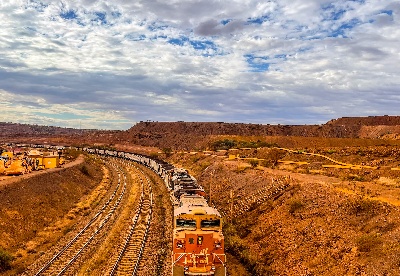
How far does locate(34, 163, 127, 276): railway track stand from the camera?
20359mm

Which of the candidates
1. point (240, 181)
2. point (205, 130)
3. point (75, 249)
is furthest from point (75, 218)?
point (205, 130)

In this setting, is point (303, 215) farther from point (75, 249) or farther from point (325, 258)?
point (75, 249)

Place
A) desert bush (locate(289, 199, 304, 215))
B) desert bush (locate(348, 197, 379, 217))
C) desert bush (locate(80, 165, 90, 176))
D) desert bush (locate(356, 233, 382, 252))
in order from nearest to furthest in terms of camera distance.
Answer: desert bush (locate(356, 233, 382, 252)), desert bush (locate(348, 197, 379, 217)), desert bush (locate(289, 199, 304, 215)), desert bush (locate(80, 165, 90, 176))

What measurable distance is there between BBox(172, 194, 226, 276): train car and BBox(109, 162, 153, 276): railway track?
4.15 m

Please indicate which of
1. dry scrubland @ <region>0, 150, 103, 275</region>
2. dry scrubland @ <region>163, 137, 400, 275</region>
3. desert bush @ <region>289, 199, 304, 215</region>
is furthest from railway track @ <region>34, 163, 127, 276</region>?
desert bush @ <region>289, 199, 304, 215</region>

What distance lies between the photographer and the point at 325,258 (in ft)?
57.8

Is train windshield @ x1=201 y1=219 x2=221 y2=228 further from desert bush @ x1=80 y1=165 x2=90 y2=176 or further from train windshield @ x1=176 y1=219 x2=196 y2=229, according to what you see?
desert bush @ x1=80 y1=165 x2=90 y2=176

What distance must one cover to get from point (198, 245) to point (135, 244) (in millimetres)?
9195

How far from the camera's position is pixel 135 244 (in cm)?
2481

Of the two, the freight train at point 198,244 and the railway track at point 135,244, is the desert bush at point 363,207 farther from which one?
the railway track at point 135,244

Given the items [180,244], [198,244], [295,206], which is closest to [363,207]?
[295,206]

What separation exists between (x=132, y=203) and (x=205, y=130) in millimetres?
132520

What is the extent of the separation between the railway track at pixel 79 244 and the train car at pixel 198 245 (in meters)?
7.27

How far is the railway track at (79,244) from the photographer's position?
20.4m
